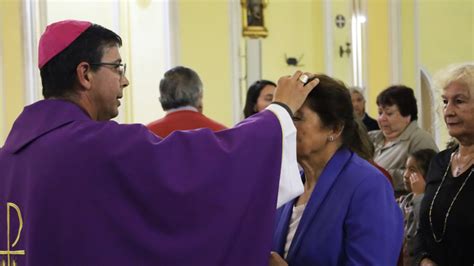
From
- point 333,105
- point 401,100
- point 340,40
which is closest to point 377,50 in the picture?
point 340,40

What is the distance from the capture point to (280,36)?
10.7 m

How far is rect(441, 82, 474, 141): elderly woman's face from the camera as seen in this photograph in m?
3.22

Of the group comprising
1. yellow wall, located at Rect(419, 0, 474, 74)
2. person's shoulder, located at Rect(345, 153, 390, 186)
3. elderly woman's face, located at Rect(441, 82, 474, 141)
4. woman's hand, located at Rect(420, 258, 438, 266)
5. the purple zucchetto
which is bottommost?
woman's hand, located at Rect(420, 258, 438, 266)

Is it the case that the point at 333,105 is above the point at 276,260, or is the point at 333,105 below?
above

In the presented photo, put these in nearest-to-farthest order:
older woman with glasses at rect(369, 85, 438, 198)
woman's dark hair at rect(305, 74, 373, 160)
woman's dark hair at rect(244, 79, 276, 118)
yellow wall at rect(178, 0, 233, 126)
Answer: woman's dark hair at rect(305, 74, 373, 160) < older woman with glasses at rect(369, 85, 438, 198) < woman's dark hair at rect(244, 79, 276, 118) < yellow wall at rect(178, 0, 233, 126)

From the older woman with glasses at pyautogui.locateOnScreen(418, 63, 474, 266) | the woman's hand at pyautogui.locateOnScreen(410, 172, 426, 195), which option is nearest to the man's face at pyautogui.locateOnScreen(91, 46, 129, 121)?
the older woman with glasses at pyautogui.locateOnScreen(418, 63, 474, 266)

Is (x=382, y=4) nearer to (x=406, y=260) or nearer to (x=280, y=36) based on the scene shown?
(x=280, y=36)

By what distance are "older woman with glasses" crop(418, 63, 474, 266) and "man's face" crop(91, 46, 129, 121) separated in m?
1.43

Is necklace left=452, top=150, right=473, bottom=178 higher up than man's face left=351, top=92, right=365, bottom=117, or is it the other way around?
man's face left=351, top=92, right=365, bottom=117

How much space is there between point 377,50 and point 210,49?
1.88 m

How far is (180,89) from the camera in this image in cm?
481

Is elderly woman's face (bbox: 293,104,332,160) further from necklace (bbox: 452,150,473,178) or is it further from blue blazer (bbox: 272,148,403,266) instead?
necklace (bbox: 452,150,473,178)

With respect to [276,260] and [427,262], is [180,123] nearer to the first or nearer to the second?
[427,262]

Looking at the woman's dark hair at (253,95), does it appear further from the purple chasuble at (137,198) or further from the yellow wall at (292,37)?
the yellow wall at (292,37)
